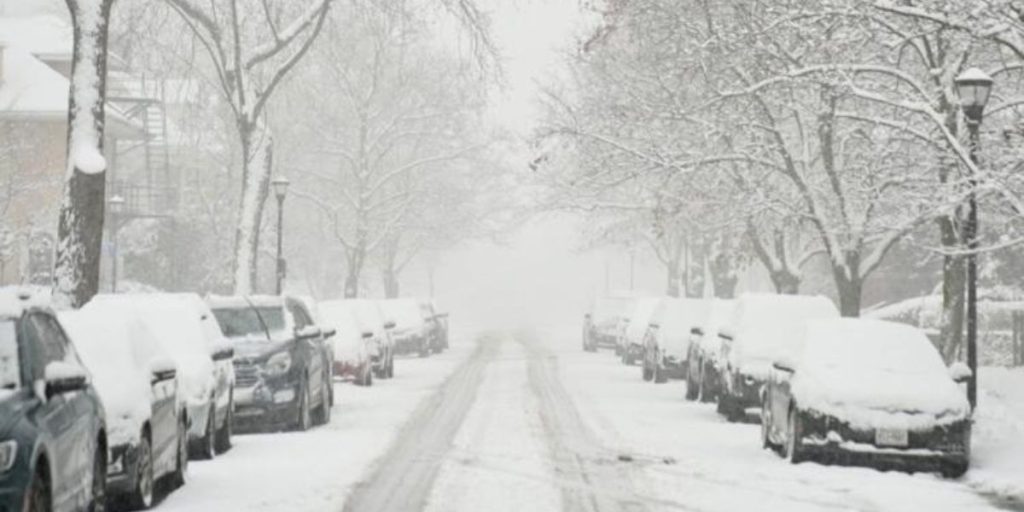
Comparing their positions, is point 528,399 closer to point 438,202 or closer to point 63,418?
point 63,418

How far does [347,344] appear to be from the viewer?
32.3 metres

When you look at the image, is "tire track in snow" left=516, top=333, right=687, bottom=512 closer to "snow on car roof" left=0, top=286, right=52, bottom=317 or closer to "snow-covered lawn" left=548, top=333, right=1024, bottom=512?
"snow-covered lawn" left=548, top=333, right=1024, bottom=512

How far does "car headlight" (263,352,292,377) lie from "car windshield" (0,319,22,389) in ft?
35.2

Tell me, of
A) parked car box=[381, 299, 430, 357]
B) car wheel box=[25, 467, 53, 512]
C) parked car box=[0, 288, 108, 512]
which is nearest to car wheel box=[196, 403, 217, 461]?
parked car box=[0, 288, 108, 512]

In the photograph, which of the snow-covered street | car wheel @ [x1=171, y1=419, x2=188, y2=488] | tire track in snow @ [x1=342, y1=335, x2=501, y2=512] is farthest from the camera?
car wheel @ [x1=171, y1=419, x2=188, y2=488]

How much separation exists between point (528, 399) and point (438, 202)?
4145 cm

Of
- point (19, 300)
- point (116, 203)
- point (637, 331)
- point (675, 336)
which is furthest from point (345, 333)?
point (19, 300)

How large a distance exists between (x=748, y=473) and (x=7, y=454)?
926cm

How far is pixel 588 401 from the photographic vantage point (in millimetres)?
28141

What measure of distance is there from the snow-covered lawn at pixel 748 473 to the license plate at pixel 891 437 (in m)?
0.31

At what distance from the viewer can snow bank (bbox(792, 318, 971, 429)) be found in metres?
17.0

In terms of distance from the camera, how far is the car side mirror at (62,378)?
32.1 feet

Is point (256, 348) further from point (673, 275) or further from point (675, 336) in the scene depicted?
point (673, 275)

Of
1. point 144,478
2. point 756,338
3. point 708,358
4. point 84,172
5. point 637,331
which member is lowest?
point 144,478
